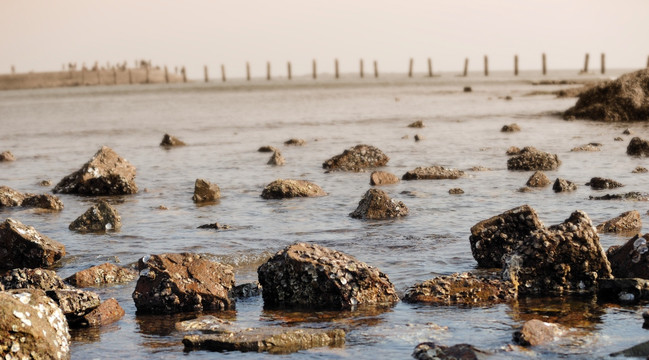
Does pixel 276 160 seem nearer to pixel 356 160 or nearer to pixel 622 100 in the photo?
pixel 356 160

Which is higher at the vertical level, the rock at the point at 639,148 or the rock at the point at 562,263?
the rock at the point at 562,263

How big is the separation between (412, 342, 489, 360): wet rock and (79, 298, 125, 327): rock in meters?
2.99

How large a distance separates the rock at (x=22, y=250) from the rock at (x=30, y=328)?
12.8ft

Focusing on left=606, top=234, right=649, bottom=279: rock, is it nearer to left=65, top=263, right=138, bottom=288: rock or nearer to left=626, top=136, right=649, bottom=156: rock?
left=65, top=263, right=138, bottom=288: rock

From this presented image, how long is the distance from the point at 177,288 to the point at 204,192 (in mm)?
7573

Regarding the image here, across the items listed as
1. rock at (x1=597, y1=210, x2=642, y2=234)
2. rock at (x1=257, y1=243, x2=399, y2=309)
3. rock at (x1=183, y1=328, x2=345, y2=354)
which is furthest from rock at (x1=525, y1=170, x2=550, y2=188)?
rock at (x1=183, y1=328, x2=345, y2=354)

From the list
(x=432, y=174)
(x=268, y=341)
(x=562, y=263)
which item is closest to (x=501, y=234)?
(x=562, y=263)

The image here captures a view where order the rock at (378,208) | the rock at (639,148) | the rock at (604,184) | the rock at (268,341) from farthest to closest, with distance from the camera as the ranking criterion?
the rock at (639,148)
the rock at (604,184)
the rock at (378,208)
the rock at (268,341)

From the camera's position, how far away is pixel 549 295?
857 cm

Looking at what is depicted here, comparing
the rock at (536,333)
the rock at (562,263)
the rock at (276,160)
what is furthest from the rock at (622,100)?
the rock at (536,333)

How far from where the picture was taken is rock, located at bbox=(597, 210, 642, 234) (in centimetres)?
1143

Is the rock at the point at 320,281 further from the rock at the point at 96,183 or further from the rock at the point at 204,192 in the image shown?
the rock at the point at 96,183

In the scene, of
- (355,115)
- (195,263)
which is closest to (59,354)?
(195,263)

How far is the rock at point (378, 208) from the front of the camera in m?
13.2
